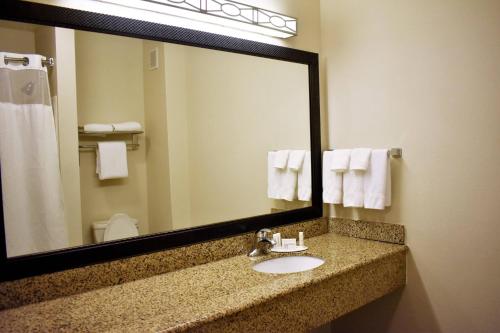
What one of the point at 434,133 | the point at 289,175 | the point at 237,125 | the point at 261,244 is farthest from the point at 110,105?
the point at 434,133

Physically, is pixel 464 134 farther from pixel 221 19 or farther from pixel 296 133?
pixel 221 19

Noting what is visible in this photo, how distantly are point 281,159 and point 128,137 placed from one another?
868mm

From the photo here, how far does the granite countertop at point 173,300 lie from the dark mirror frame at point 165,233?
117mm

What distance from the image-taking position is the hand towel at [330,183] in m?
2.05

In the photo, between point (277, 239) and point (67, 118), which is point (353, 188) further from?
point (67, 118)

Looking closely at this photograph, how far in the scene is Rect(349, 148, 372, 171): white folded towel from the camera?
191 cm

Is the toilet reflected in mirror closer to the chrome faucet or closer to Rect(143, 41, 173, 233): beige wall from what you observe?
Rect(143, 41, 173, 233): beige wall

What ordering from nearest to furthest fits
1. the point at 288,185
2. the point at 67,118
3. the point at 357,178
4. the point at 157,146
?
the point at 67,118
the point at 157,146
the point at 357,178
the point at 288,185

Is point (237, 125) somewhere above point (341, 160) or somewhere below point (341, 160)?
above

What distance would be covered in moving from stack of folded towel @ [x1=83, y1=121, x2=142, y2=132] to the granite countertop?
22.8 inches

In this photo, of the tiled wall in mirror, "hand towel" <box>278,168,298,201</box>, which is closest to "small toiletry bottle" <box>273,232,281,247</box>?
the tiled wall in mirror

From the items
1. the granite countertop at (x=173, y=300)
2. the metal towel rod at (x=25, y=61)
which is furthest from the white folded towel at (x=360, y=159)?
the metal towel rod at (x=25, y=61)

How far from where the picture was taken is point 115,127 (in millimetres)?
1443

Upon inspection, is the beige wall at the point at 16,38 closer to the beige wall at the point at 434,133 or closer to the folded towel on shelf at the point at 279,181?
the folded towel on shelf at the point at 279,181
